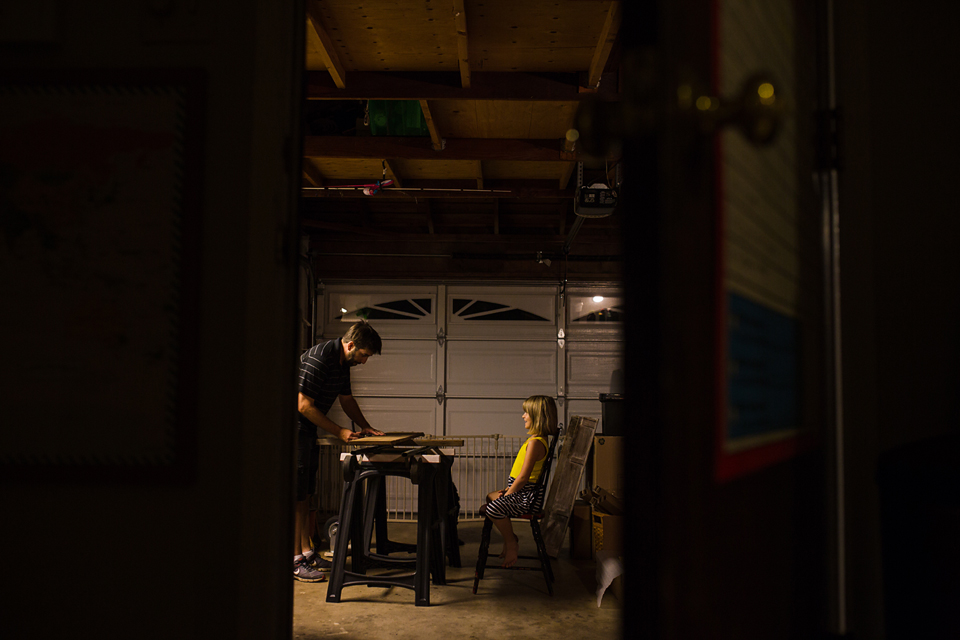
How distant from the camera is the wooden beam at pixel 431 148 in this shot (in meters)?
5.86

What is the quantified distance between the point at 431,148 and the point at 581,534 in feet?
12.7

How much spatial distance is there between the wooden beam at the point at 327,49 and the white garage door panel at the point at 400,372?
461 cm

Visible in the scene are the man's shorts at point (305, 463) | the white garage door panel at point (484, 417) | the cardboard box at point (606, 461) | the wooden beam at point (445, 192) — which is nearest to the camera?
the man's shorts at point (305, 463)

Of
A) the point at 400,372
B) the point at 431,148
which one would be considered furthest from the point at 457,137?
the point at 400,372

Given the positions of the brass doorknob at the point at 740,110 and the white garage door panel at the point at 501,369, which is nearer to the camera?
the brass doorknob at the point at 740,110

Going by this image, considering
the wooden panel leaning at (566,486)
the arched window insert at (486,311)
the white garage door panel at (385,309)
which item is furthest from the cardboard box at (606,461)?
the white garage door panel at (385,309)

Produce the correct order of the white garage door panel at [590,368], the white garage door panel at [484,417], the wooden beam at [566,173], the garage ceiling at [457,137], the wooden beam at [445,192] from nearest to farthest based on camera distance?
the garage ceiling at [457,137]
the wooden beam at [566,173]
the wooden beam at [445,192]
the white garage door panel at [484,417]
the white garage door panel at [590,368]

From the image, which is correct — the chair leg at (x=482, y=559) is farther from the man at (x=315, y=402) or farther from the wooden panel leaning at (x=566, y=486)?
the man at (x=315, y=402)

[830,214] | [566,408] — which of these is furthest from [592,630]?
[566,408]

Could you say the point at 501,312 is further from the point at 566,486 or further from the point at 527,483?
the point at 527,483

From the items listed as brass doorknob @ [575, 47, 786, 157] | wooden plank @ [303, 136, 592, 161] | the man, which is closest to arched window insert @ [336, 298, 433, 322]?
wooden plank @ [303, 136, 592, 161]

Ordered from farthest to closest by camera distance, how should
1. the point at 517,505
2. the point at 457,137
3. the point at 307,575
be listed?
the point at 457,137 < the point at 307,575 < the point at 517,505

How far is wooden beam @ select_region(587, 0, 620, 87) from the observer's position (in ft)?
11.5

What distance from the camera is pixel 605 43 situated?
3875mm
